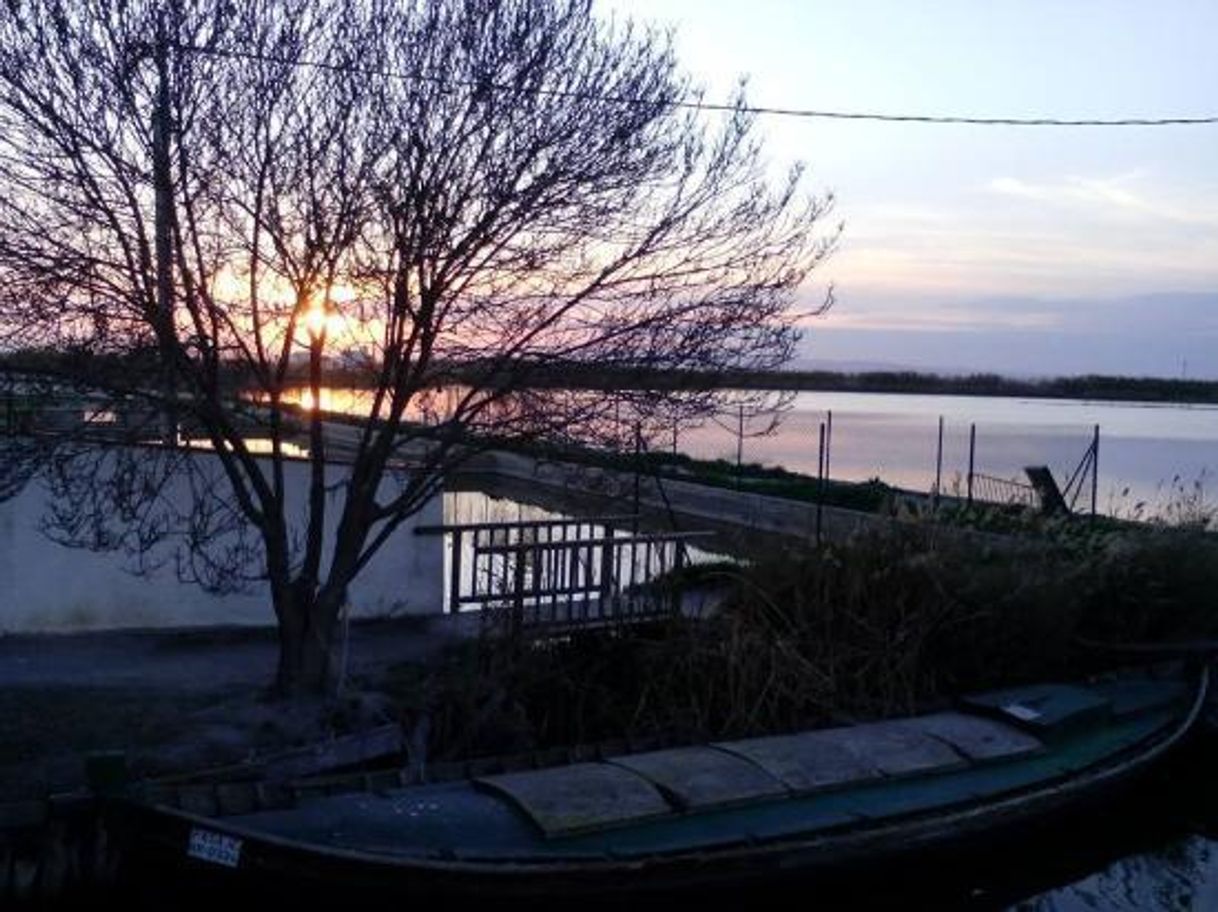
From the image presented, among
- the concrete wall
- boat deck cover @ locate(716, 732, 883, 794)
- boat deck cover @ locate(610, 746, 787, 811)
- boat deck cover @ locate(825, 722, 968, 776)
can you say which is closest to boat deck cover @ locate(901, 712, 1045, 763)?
boat deck cover @ locate(825, 722, 968, 776)

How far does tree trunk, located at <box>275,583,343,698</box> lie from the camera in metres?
10.8

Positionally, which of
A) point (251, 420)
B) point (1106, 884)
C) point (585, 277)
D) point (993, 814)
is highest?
point (585, 277)

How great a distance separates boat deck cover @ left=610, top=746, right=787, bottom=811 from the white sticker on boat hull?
2.86m

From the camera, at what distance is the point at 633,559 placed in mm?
14680

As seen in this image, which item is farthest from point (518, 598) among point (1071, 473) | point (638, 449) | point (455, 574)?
point (1071, 473)

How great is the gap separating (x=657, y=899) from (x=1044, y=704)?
4597 mm

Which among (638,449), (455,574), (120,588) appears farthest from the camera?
(455,574)

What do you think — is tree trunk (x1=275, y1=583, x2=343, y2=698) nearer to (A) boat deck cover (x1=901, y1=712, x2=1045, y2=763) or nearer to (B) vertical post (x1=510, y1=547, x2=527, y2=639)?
(B) vertical post (x1=510, y1=547, x2=527, y2=639)

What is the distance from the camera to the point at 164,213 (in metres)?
9.91

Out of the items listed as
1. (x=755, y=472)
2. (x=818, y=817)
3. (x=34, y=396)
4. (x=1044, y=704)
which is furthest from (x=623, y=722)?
(x=755, y=472)

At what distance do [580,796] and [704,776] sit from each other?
1.01m

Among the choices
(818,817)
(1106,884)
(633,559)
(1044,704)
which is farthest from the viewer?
(633,559)

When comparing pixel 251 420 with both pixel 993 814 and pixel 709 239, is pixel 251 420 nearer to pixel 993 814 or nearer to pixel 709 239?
pixel 709 239

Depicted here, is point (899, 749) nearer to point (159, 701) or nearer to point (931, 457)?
point (159, 701)
